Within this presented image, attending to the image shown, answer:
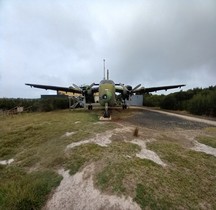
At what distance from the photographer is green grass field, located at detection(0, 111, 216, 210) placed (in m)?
4.02

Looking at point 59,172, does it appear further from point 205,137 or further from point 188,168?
point 205,137

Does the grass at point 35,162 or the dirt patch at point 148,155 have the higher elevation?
the dirt patch at point 148,155

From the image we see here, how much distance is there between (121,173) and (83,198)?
1.13 m

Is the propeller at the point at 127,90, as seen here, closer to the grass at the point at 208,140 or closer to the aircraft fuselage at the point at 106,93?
the aircraft fuselage at the point at 106,93

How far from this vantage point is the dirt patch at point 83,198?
3773 mm

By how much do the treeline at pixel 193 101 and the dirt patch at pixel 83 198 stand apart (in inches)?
596

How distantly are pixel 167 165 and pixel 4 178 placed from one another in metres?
4.62

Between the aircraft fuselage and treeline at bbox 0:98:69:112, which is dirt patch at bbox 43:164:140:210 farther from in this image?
treeline at bbox 0:98:69:112

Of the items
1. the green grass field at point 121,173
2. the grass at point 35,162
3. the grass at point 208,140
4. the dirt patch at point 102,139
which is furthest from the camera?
the grass at point 208,140

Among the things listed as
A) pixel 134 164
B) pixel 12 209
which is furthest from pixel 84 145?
pixel 12 209

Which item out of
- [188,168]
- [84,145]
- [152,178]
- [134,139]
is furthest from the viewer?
[134,139]

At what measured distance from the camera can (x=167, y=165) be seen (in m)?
5.19

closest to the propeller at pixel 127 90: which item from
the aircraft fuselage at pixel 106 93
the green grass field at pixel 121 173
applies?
the aircraft fuselage at pixel 106 93

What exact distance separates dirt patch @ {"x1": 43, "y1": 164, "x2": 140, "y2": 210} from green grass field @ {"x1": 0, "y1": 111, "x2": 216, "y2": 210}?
17 cm
